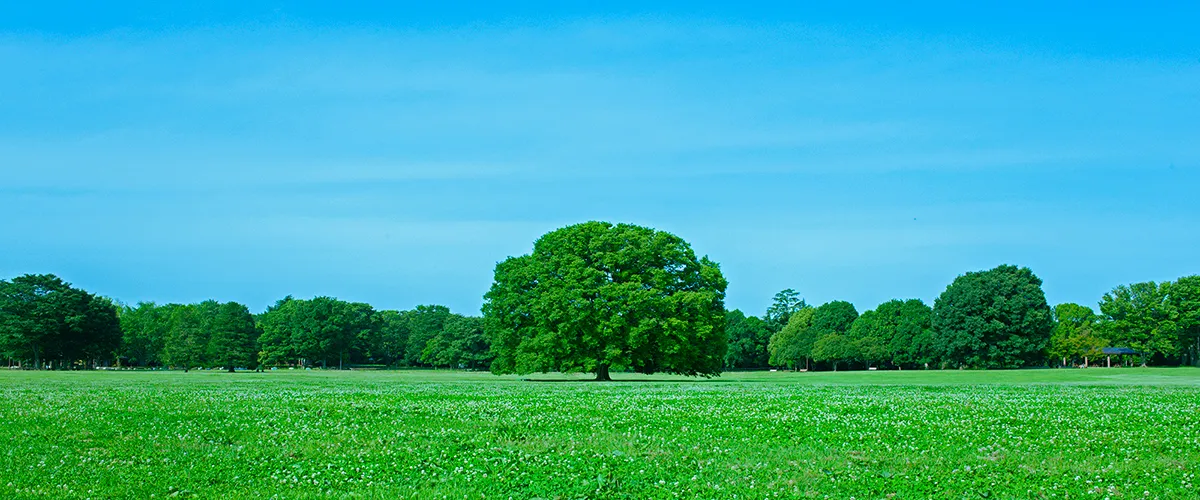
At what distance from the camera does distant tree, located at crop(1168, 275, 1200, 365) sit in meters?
130

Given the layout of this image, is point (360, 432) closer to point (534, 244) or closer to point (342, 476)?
point (342, 476)

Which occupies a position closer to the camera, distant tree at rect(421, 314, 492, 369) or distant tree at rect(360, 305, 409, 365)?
distant tree at rect(421, 314, 492, 369)

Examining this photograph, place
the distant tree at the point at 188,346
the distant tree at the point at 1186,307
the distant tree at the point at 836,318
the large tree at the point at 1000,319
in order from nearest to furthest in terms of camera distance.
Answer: the distant tree at the point at 188,346
the large tree at the point at 1000,319
the distant tree at the point at 1186,307
the distant tree at the point at 836,318

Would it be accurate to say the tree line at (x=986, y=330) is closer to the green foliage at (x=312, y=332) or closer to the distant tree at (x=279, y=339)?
the green foliage at (x=312, y=332)

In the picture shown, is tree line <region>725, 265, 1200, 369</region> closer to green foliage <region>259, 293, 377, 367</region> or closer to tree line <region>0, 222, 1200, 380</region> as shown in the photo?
tree line <region>0, 222, 1200, 380</region>

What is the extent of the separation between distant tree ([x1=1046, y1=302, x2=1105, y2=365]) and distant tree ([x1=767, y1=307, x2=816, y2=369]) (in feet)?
→ 125

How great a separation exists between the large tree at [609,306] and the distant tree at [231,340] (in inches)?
2057

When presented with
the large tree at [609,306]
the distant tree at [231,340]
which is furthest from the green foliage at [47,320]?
the large tree at [609,306]

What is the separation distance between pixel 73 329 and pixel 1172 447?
13037 centimetres

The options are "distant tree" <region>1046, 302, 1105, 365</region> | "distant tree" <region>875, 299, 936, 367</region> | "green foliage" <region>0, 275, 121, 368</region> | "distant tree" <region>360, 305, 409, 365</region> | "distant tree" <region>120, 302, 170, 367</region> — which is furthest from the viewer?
"distant tree" <region>360, 305, 409, 365</region>

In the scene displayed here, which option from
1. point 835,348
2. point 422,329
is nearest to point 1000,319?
point 835,348

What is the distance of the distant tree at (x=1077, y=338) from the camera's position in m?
148

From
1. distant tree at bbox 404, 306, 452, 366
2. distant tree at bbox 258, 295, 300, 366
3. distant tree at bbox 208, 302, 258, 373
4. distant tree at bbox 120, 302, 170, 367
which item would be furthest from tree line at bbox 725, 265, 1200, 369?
distant tree at bbox 120, 302, 170, 367

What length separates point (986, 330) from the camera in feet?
396
